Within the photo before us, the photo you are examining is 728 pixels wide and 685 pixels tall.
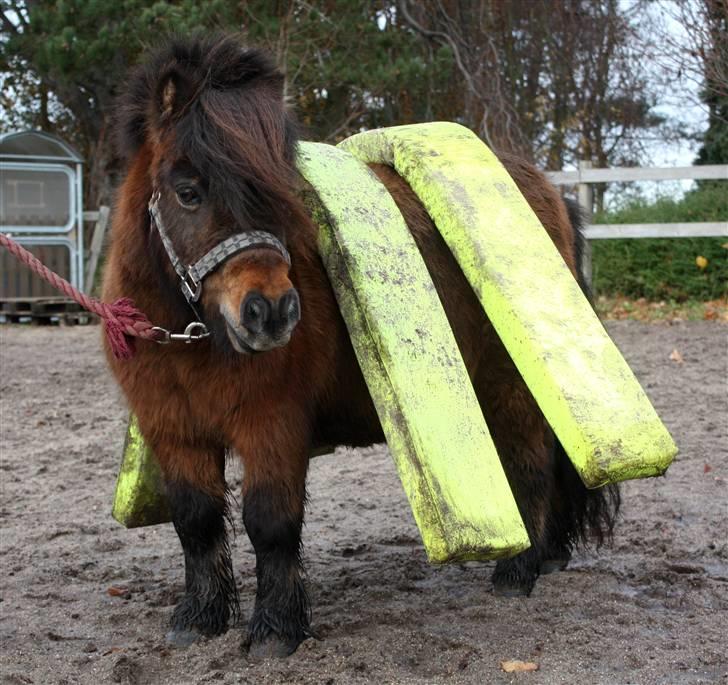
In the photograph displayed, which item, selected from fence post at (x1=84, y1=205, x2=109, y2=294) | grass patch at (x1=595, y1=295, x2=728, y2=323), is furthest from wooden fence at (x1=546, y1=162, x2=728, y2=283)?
fence post at (x1=84, y1=205, x2=109, y2=294)

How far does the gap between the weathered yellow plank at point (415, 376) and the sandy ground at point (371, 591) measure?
49 cm

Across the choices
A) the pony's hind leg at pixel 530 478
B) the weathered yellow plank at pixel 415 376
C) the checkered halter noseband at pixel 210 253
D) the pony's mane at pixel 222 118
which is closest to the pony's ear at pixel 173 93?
the pony's mane at pixel 222 118

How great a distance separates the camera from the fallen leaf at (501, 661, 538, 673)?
3.17m

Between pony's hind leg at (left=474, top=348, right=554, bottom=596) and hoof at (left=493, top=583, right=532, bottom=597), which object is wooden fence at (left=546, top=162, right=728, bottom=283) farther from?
hoof at (left=493, top=583, right=532, bottom=597)

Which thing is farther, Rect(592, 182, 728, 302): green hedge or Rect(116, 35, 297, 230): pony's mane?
Rect(592, 182, 728, 302): green hedge

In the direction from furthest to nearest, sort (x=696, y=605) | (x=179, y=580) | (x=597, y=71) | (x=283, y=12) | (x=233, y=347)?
(x=597, y=71) → (x=283, y=12) → (x=179, y=580) → (x=696, y=605) → (x=233, y=347)

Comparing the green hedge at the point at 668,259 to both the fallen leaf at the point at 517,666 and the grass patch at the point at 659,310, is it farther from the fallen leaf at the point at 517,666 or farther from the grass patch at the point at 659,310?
the fallen leaf at the point at 517,666

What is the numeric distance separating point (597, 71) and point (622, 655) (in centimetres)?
1763

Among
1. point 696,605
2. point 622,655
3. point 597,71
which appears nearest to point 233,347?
point 622,655

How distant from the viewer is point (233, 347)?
313 cm

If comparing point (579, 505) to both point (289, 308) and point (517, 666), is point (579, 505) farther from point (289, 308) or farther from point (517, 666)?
point (289, 308)

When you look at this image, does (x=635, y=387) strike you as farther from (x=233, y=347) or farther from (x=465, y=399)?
(x=233, y=347)

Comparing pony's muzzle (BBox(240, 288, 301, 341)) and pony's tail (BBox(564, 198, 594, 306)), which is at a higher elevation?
pony's tail (BBox(564, 198, 594, 306))

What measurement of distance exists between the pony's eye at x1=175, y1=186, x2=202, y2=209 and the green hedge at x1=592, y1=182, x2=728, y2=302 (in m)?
11.3
